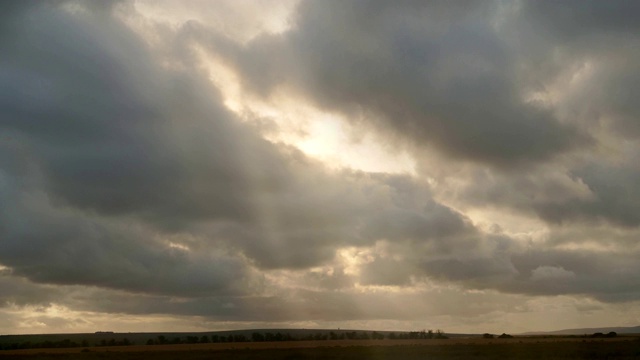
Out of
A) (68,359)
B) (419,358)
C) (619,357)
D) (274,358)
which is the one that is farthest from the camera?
(68,359)

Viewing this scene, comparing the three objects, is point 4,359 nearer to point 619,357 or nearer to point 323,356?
point 323,356

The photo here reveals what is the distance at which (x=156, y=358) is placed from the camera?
9512 cm

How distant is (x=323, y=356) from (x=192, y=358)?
17.9 meters

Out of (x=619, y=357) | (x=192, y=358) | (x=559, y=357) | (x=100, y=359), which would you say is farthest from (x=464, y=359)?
(x=100, y=359)

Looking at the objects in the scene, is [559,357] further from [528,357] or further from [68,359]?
[68,359]

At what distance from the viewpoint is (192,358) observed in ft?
311

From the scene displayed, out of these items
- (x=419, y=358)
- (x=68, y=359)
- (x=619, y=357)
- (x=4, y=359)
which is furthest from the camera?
(x=4, y=359)

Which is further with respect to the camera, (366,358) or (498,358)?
(366,358)

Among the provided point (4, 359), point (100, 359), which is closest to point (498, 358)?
point (100, 359)

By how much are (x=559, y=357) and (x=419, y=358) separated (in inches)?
610

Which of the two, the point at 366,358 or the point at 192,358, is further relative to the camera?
the point at 192,358

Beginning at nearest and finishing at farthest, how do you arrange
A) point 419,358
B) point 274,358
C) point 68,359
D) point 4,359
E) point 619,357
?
point 619,357 < point 419,358 < point 274,358 < point 68,359 < point 4,359

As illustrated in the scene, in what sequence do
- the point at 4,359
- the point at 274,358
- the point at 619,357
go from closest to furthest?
the point at 619,357 < the point at 274,358 < the point at 4,359

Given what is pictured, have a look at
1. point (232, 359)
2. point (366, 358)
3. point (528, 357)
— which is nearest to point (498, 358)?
point (528, 357)
